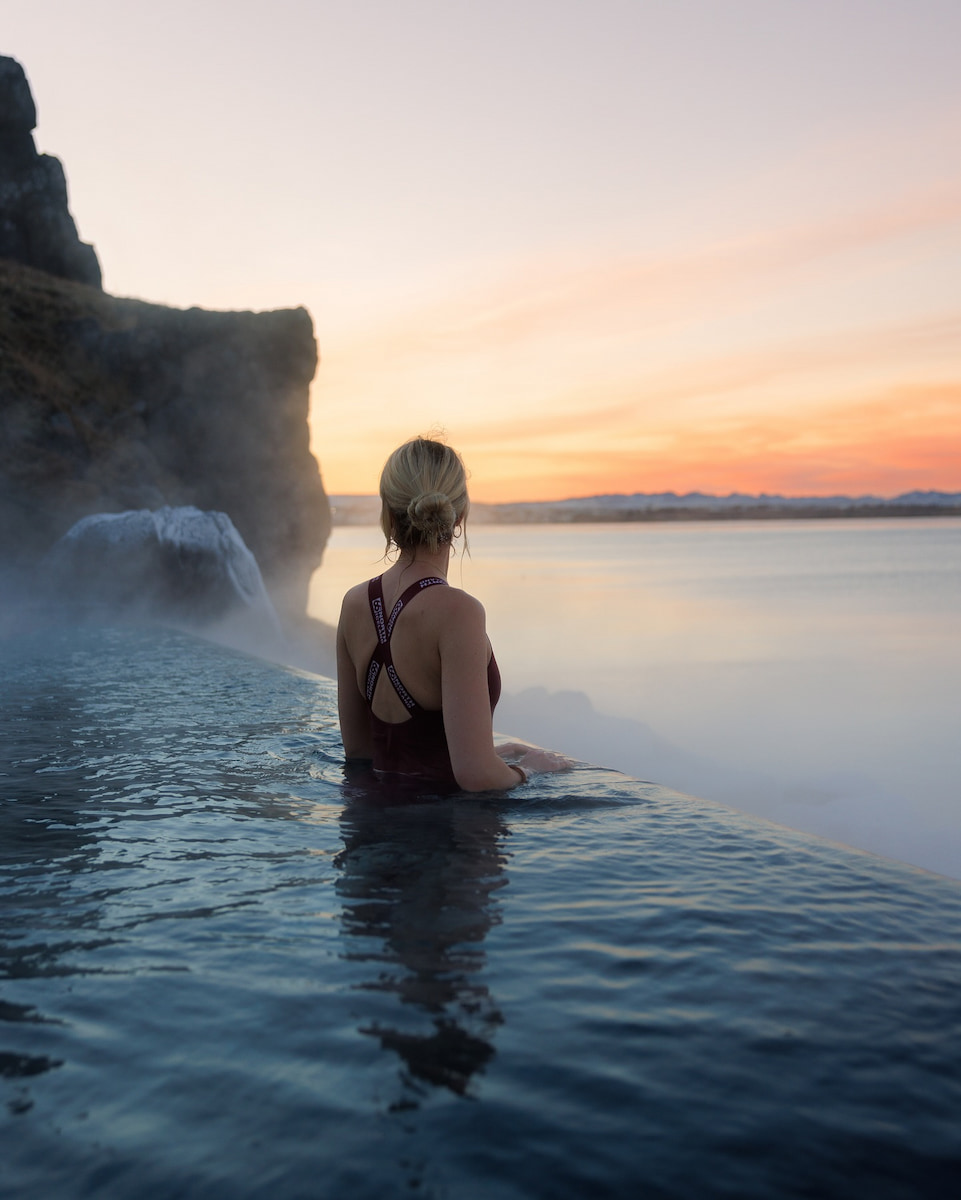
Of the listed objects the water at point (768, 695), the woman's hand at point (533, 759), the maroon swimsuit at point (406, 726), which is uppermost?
the maroon swimsuit at point (406, 726)

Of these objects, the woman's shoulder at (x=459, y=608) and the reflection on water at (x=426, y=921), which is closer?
the reflection on water at (x=426, y=921)

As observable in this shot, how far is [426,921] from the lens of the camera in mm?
3094

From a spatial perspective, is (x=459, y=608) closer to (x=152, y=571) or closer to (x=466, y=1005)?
(x=466, y=1005)

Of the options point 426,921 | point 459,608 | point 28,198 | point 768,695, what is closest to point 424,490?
point 459,608

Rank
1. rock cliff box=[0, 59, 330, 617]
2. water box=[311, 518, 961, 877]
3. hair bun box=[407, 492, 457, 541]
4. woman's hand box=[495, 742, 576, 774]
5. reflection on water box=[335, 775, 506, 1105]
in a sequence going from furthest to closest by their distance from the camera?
rock cliff box=[0, 59, 330, 617] < water box=[311, 518, 961, 877] < woman's hand box=[495, 742, 576, 774] < hair bun box=[407, 492, 457, 541] < reflection on water box=[335, 775, 506, 1105]

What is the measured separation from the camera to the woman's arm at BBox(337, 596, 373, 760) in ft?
15.1

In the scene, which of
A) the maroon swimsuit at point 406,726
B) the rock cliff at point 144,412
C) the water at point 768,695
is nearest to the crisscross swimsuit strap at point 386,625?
the maroon swimsuit at point 406,726

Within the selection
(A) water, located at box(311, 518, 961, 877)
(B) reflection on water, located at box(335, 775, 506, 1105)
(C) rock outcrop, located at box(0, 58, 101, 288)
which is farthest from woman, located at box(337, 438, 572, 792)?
(C) rock outcrop, located at box(0, 58, 101, 288)

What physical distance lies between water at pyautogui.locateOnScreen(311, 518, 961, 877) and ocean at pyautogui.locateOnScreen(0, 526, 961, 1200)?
384 inches

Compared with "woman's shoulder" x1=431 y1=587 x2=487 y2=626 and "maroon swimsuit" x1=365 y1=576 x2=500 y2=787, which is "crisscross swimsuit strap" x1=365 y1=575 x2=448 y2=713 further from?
"woman's shoulder" x1=431 y1=587 x2=487 y2=626

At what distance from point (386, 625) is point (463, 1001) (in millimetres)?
1998

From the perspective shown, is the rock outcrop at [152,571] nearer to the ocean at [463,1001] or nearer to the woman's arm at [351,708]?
the woman's arm at [351,708]

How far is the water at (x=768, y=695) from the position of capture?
20953 mm

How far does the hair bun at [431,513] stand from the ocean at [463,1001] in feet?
4.51
